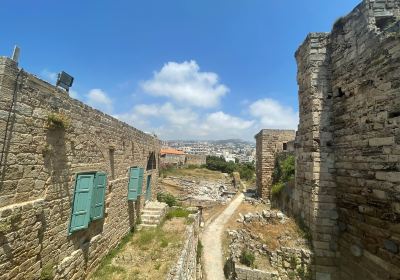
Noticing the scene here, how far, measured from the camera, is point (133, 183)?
10.9 meters

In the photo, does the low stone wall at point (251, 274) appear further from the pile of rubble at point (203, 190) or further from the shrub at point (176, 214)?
the pile of rubble at point (203, 190)

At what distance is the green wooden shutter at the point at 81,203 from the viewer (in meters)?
6.49

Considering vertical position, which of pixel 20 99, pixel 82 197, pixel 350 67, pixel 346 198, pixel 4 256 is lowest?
pixel 4 256

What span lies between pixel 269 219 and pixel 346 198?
2202mm

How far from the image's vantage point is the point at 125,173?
10281mm

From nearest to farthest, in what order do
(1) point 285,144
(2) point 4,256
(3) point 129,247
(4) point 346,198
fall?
(2) point 4,256
(4) point 346,198
(3) point 129,247
(1) point 285,144

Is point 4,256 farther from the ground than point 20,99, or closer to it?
closer to it

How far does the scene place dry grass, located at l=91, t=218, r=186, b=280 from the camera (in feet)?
23.9

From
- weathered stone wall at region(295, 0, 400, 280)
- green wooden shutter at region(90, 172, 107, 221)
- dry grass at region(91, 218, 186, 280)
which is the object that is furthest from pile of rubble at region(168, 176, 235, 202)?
weathered stone wall at region(295, 0, 400, 280)

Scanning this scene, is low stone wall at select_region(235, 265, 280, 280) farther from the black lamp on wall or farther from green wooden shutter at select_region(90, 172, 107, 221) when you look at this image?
the black lamp on wall

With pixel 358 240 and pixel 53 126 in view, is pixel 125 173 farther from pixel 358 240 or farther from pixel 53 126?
pixel 358 240

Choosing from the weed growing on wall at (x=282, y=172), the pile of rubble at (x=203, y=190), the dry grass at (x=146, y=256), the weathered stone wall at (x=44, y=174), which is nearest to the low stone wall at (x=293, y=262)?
the dry grass at (x=146, y=256)

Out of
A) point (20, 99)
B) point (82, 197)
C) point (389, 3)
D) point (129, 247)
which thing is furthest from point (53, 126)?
point (389, 3)

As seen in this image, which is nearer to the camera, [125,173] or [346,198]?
[346,198]
